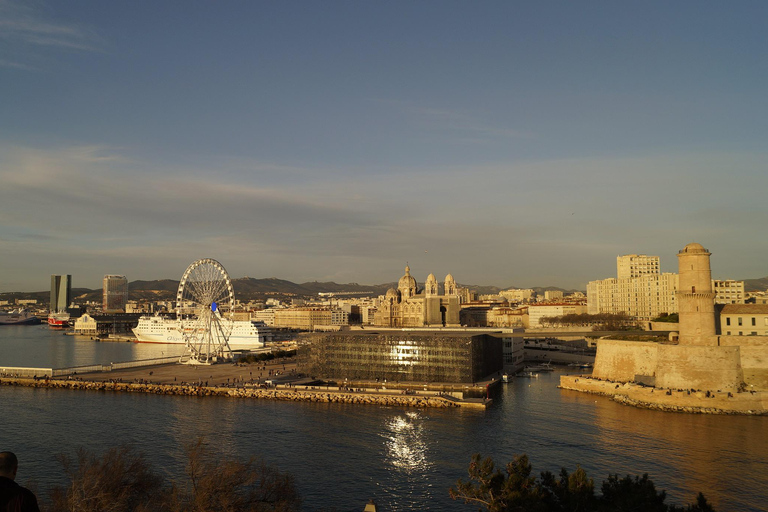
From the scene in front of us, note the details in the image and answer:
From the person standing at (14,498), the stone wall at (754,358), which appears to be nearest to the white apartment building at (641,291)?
the stone wall at (754,358)

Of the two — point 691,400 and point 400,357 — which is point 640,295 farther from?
point 400,357

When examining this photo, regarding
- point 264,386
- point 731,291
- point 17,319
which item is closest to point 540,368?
point 264,386

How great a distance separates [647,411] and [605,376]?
816 cm

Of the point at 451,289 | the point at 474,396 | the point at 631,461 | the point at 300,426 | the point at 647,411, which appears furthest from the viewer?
the point at 451,289

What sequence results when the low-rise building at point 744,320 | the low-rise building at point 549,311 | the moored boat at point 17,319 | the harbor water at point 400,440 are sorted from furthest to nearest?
the moored boat at point 17,319 < the low-rise building at point 549,311 < the low-rise building at point 744,320 < the harbor water at point 400,440

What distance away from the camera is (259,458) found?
2323 cm

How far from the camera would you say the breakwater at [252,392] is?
35219mm

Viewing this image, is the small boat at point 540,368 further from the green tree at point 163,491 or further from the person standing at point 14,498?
the person standing at point 14,498

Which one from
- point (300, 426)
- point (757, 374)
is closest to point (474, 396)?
point (300, 426)

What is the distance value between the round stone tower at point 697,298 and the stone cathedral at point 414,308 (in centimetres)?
5850

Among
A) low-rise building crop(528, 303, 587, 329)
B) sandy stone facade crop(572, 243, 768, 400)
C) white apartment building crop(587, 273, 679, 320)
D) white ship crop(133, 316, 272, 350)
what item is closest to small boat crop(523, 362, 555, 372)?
sandy stone facade crop(572, 243, 768, 400)

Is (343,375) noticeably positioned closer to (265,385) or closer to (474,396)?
A: (265,385)

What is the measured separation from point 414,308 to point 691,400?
2650 inches

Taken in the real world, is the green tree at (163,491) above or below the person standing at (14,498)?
below
